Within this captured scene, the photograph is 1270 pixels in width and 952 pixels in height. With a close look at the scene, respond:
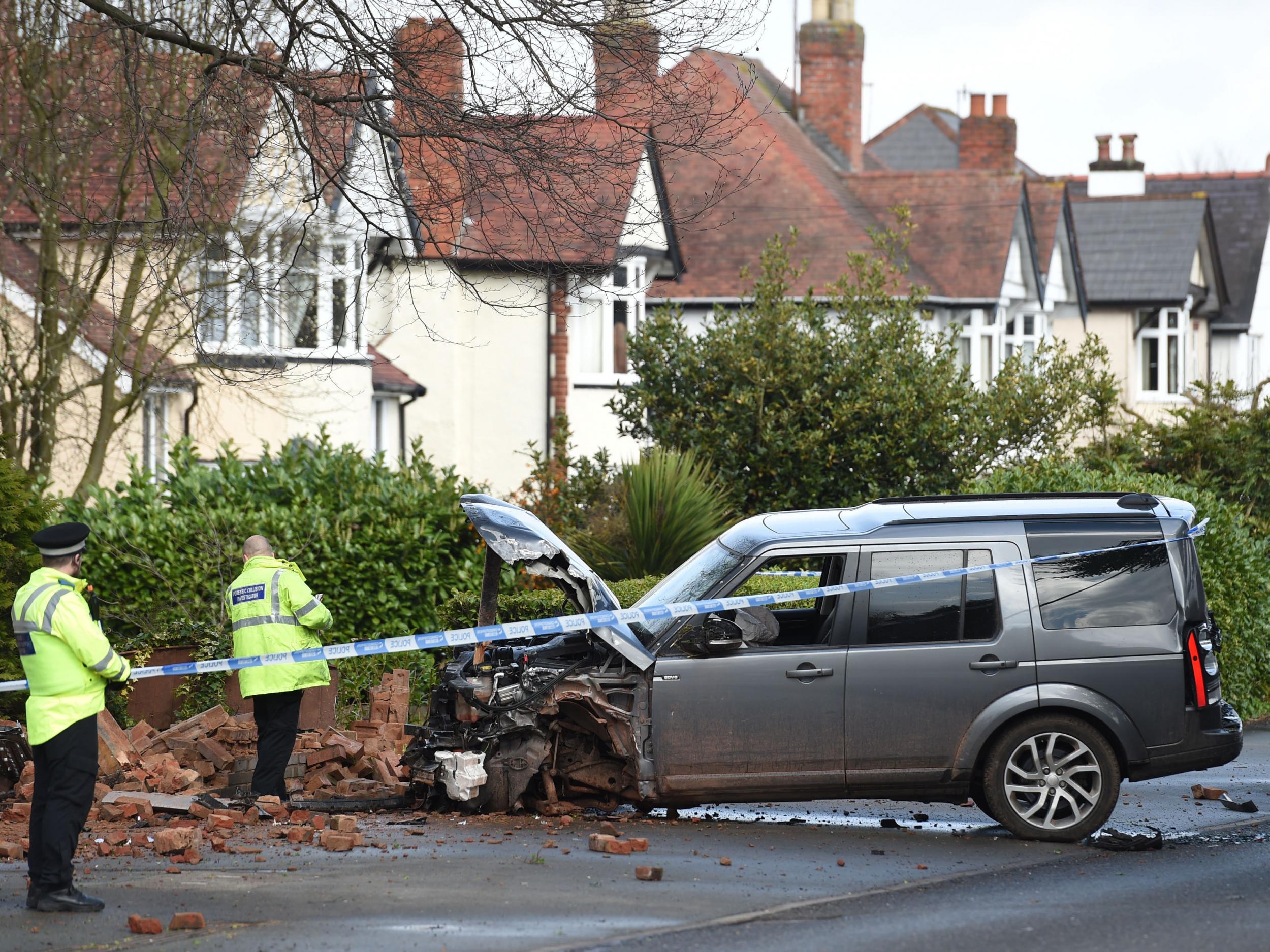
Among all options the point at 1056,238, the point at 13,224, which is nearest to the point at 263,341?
the point at 13,224

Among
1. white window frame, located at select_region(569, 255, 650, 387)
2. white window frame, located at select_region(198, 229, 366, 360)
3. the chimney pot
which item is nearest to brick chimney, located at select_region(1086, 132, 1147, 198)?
the chimney pot

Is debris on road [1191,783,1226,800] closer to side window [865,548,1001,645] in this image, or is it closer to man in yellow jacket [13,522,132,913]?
side window [865,548,1001,645]

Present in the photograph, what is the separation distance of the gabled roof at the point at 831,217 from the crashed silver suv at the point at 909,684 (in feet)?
71.0

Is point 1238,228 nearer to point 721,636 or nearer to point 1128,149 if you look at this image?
point 1128,149

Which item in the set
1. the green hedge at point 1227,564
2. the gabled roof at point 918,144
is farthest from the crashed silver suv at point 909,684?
the gabled roof at point 918,144

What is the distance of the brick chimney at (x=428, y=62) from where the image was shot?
10.1 m

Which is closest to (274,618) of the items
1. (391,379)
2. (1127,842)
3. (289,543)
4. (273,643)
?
(273,643)

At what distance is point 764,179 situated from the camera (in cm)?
3238

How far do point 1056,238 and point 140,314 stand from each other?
25425 millimetres

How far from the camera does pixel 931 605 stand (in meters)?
8.38

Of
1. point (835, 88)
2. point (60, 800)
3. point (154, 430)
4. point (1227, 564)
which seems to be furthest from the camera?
point (835, 88)

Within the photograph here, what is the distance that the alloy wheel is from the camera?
8.26 meters

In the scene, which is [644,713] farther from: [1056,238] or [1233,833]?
[1056,238]

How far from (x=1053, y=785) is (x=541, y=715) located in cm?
273
